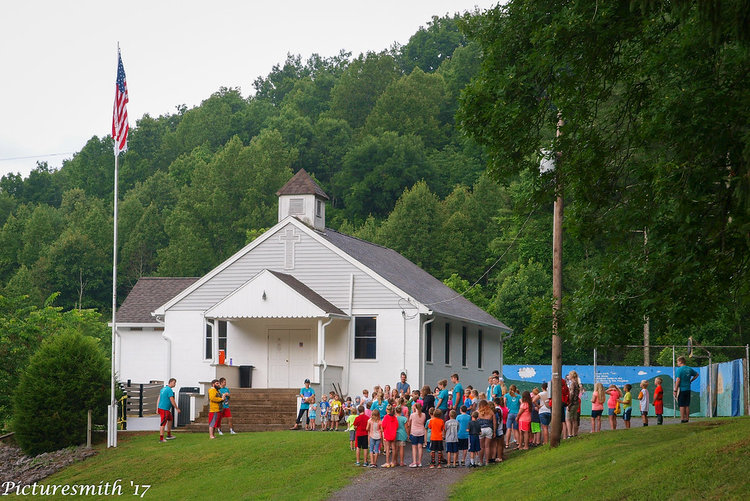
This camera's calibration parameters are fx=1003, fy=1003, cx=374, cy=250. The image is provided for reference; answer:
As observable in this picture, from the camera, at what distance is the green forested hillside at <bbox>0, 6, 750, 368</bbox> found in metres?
15.0

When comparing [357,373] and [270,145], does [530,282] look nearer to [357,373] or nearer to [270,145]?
[357,373]

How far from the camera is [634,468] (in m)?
16.2

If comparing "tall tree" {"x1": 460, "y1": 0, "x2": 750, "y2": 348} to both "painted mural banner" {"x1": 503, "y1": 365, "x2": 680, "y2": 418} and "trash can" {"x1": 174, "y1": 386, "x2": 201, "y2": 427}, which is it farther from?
"trash can" {"x1": 174, "y1": 386, "x2": 201, "y2": 427}

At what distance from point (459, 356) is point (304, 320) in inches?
289

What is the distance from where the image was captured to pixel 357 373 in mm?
35031

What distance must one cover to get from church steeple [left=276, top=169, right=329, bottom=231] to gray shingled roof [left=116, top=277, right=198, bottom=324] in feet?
21.1

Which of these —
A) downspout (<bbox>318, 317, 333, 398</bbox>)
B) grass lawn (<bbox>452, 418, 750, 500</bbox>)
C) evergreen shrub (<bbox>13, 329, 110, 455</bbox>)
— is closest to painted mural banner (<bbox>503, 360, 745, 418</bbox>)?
downspout (<bbox>318, 317, 333, 398</bbox>)

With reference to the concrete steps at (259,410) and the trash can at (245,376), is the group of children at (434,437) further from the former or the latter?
the trash can at (245,376)

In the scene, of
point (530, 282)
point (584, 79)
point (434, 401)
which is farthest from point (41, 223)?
point (584, 79)

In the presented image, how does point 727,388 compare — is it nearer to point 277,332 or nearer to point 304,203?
point 277,332

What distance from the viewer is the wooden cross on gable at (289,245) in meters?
36.9

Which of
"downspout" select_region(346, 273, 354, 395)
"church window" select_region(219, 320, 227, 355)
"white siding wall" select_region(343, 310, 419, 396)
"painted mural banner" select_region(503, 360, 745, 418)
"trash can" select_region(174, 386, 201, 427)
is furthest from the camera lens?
"church window" select_region(219, 320, 227, 355)

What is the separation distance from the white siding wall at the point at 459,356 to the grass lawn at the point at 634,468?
14.2 m

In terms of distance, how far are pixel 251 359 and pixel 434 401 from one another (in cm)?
1271
